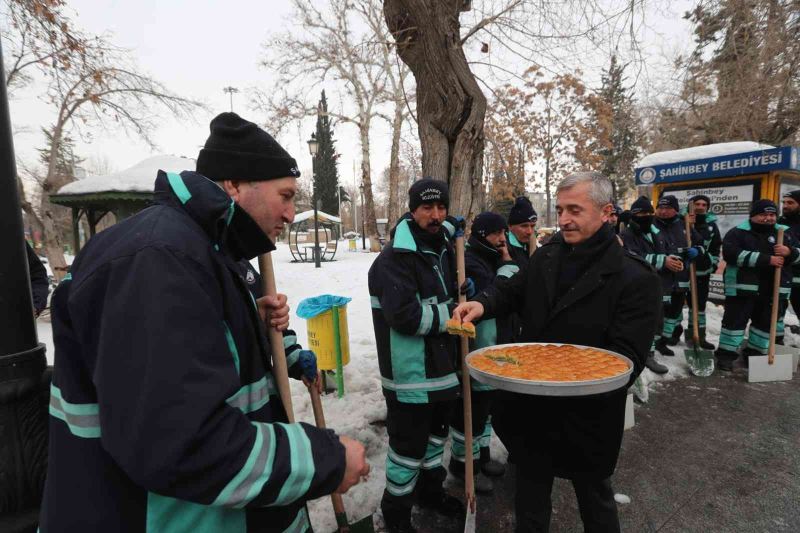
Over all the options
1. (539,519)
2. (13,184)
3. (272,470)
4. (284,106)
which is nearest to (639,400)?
(539,519)

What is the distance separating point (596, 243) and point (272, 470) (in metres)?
2.02

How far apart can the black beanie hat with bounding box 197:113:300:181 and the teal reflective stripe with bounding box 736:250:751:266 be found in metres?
6.49

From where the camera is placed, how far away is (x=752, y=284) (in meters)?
5.52

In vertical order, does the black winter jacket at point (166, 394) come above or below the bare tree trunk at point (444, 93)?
below

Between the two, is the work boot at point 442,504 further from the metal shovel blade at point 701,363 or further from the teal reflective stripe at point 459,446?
the metal shovel blade at point 701,363

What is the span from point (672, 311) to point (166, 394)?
7.32 meters

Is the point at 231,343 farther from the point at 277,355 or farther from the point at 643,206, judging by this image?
the point at 643,206

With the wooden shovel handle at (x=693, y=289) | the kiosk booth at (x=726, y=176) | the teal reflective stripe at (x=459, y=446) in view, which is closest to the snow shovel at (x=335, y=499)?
the teal reflective stripe at (x=459, y=446)

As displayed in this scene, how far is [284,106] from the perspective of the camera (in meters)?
16.4

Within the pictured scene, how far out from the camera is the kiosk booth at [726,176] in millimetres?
7500

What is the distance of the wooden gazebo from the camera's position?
760 centimetres

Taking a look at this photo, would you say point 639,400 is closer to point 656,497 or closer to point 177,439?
point 656,497

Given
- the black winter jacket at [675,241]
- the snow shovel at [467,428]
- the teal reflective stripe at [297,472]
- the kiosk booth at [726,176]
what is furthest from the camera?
the kiosk booth at [726,176]

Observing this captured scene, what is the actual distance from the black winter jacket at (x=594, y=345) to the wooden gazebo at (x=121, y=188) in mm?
7012
